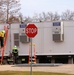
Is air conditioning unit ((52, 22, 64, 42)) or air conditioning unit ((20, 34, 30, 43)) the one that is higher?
air conditioning unit ((52, 22, 64, 42))

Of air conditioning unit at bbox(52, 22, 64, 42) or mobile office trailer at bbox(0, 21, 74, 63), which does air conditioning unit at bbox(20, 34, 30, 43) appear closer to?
mobile office trailer at bbox(0, 21, 74, 63)

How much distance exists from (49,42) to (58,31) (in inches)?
51.5

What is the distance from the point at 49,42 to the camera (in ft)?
88.9

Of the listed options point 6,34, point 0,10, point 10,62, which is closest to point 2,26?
point 6,34

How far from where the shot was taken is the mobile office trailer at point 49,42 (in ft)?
87.7

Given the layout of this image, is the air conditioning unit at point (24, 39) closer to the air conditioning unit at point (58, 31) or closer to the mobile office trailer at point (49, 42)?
the mobile office trailer at point (49, 42)

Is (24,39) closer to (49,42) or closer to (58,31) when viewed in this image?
(49,42)

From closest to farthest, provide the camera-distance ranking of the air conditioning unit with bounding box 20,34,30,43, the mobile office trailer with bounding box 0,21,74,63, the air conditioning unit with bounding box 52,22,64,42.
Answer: the air conditioning unit with bounding box 52,22,64,42 < the mobile office trailer with bounding box 0,21,74,63 < the air conditioning unit with bounding box 20,34,30,43

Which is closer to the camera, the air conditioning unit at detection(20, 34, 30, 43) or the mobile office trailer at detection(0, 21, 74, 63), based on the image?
the mobile office trailer at detection(0, 21, 74, 63)

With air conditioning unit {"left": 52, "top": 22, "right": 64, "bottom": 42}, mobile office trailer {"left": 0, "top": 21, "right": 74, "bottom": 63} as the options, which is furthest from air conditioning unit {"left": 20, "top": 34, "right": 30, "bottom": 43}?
air conditioning unit {"left": 52, "top": 22, "right": 64, "bottom": 42}

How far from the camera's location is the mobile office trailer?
26719 mm

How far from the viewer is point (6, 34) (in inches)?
1101

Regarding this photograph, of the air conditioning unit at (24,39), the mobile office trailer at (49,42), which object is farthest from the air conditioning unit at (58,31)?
the air conditioning unit at (24,39)

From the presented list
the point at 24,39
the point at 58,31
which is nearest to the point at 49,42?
the point at 58,31
